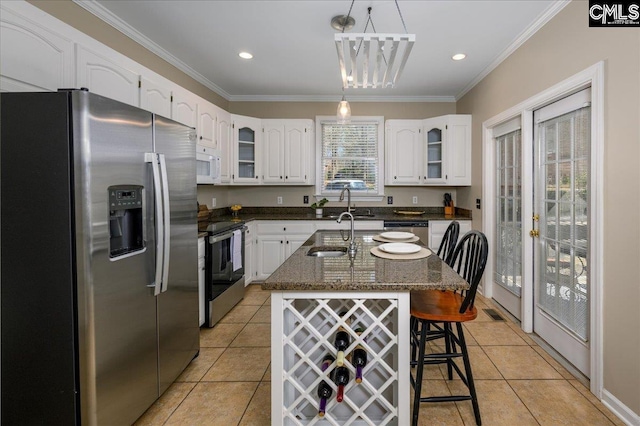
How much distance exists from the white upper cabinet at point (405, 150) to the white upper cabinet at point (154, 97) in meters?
2.91

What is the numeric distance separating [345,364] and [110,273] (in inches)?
46.6

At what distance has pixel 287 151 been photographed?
4.59 meters

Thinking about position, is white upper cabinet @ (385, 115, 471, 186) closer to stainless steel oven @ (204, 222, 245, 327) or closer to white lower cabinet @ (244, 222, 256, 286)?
white lower cabinet @ (244, 222, 256, 286)

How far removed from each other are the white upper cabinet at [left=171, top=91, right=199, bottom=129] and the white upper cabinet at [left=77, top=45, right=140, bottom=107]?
49 centimetres

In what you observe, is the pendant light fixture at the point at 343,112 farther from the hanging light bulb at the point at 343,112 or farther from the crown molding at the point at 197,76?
the crown molding at the point at 197,76

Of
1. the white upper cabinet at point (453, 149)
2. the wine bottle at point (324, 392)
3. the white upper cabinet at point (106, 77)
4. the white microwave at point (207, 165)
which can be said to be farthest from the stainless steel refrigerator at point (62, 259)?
the white upper cabinet at point (453, 149)

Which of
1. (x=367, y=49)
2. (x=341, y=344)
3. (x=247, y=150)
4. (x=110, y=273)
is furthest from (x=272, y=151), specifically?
(x=341, y=344)

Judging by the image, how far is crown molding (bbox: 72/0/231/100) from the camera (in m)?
2.38

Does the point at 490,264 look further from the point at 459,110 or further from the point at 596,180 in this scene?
the point at 459,110

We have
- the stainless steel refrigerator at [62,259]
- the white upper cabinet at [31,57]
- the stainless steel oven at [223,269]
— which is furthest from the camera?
the stainless steel oven at [223,269]

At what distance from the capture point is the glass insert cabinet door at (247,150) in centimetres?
439

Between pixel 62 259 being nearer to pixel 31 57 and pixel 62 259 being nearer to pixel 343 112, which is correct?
pixel 31 57

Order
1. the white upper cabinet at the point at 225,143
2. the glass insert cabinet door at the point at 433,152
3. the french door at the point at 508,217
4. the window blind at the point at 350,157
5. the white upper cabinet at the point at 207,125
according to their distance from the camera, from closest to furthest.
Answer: the french door at the point at 508,217 → the white upper cabinet at the point at 207,125 → the white upper cabinet at the point at 225,143 → the glass insert cabinet door at the point at 433,152 → the window blind at the point at 350,157

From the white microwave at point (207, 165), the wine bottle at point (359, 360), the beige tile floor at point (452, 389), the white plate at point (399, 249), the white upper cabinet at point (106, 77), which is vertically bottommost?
the beige tile floor at point (452, 389)
